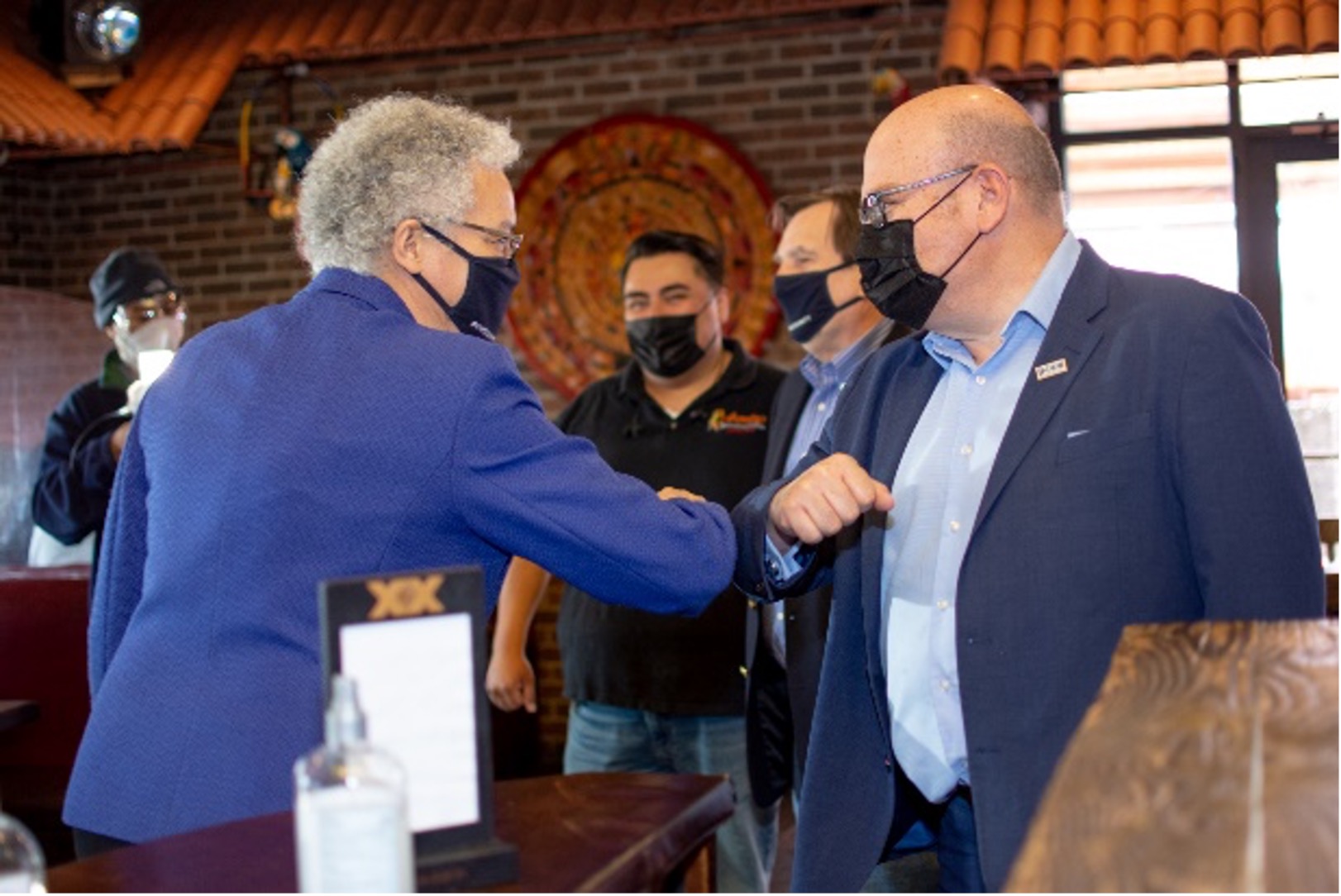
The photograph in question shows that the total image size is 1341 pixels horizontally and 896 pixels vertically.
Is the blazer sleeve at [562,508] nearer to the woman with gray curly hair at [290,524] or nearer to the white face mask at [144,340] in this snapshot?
the woman with gray curly hair at [290,524]

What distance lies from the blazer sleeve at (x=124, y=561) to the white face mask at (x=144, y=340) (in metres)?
2.69

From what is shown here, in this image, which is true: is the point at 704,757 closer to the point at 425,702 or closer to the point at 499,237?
the point at 499,237

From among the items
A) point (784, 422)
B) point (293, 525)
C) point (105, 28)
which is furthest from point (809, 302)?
point (105, 28)

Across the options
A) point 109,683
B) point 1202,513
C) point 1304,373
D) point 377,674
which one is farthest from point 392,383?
point 1304,373

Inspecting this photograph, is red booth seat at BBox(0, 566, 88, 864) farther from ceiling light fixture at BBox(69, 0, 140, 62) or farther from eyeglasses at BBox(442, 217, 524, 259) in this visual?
eyeglasses at BBox(442, 217, 524, 259)

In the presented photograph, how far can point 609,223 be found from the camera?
280 inches

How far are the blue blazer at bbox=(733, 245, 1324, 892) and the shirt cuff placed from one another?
0.36 meters

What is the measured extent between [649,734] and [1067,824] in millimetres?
2940

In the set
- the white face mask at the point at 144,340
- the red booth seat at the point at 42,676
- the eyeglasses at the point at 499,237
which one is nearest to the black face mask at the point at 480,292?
the eyeglasses at the point at 499,237

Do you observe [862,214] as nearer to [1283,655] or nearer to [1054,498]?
[1054,498]

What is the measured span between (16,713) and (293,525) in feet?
7.54

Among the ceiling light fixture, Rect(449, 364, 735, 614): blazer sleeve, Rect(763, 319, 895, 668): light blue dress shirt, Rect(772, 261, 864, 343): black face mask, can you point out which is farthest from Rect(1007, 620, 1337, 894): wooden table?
the ceiling light fixture

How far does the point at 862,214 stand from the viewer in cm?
262

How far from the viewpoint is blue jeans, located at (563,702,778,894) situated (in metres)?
3.92
